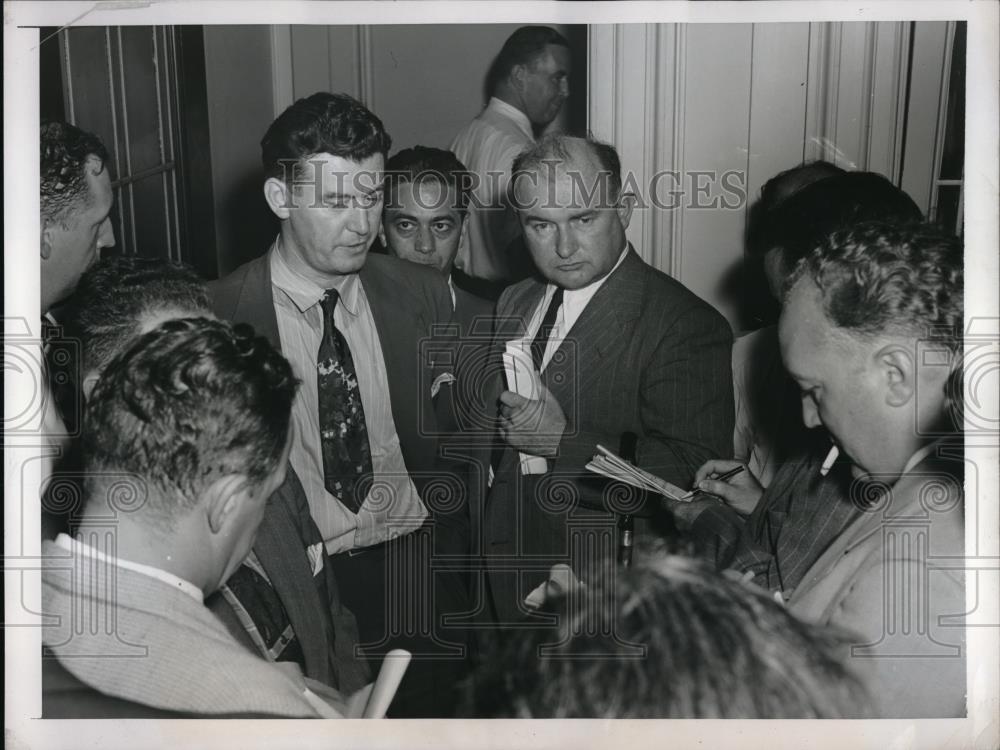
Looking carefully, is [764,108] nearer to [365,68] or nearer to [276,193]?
[365,68]

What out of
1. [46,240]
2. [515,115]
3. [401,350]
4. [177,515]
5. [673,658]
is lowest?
[673,658]

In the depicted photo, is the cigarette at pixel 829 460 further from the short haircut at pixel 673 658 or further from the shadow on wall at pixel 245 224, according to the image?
the shadow on wall at pixel 245 224

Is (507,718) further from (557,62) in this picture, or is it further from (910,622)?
(557,62)

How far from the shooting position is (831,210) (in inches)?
76.9

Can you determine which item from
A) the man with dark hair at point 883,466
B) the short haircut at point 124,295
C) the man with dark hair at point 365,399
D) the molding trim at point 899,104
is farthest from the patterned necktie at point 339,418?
the molding trim at point 899,104

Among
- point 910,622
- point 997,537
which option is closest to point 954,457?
point 997,537

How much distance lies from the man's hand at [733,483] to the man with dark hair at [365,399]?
51 centimetres

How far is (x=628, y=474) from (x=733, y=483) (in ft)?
0.67

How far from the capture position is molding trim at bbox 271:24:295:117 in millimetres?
1976

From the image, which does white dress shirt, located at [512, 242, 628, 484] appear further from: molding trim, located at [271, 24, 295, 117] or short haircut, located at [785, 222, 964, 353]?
molding trim, located at [271, 24, 295, 117]

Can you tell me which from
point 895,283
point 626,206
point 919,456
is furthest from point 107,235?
point 919,456

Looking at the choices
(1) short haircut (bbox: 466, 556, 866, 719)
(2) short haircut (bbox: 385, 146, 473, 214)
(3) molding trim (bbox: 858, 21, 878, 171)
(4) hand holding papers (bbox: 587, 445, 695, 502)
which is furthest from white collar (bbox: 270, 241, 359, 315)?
(3) molding trim (bbox: 858, 21, 878, 171)

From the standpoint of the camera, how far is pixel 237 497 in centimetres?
188

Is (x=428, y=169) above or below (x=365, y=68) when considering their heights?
below
